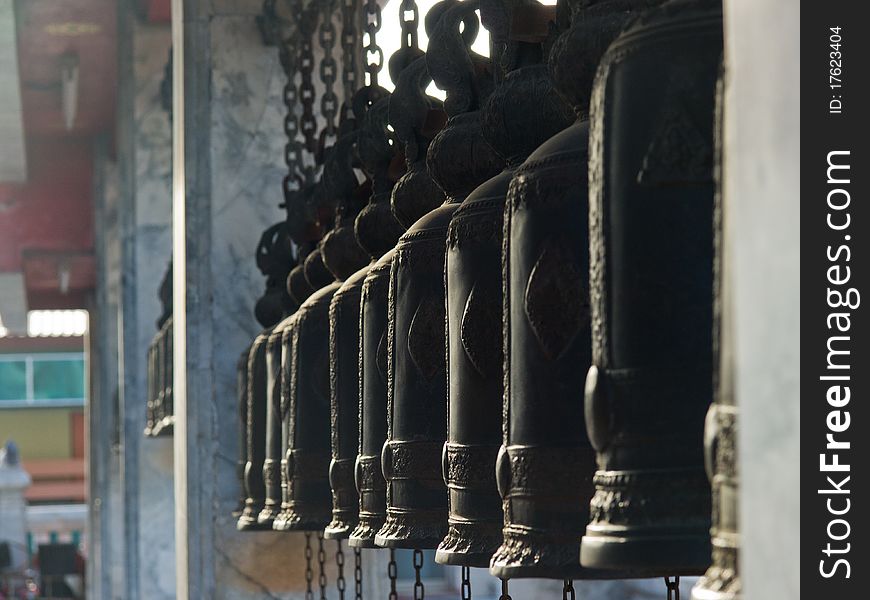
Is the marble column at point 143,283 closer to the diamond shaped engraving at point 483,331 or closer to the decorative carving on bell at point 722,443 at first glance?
the diamond shaped engraving at point 483,331

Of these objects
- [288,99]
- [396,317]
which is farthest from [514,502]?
[288,99]

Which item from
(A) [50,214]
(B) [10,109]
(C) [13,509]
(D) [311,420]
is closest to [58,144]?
(B) [10,109]

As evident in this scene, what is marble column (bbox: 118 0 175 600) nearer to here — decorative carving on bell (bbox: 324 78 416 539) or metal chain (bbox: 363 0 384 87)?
metal chain (bbox: 363 0 384 87)

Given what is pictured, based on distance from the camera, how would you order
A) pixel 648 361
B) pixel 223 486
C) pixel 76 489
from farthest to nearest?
pixel 76 489
pixel 223 486
pixel 648 361

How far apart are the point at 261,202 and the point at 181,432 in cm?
76

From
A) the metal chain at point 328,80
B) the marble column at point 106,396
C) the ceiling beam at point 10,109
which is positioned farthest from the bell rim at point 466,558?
the marble column at point 106,396

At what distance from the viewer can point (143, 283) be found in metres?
9.59

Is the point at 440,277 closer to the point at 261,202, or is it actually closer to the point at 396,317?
the point at 396,317

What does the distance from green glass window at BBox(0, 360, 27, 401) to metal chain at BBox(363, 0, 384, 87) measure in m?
27.1

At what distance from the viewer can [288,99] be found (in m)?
5.32

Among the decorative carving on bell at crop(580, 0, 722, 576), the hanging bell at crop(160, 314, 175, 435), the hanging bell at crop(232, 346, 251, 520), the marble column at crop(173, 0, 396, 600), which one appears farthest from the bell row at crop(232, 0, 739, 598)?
the hanging bell at crop(160, 314, 175, 435)

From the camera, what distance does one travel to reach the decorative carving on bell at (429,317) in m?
2.45

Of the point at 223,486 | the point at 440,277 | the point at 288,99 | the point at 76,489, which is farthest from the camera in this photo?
the point at 76,489

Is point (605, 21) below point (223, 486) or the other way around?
the other way around
